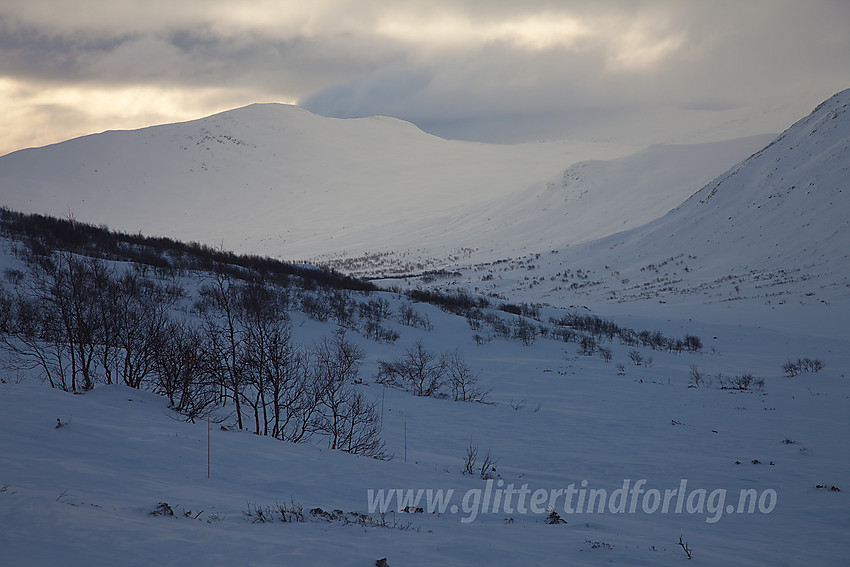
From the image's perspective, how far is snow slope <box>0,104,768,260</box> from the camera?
8969 cm

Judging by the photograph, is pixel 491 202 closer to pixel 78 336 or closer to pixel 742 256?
pixel 742 256

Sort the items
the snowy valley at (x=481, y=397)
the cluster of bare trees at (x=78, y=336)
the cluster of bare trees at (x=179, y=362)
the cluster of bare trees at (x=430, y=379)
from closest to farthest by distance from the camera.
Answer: the snowy valley at (x=481, y=397), the cluster of bare trees at (x=179, y=362), the cluster of bare trees at (x=78, y=336), the cluster of bare trees at (x=430, y=379)

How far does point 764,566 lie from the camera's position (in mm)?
6262

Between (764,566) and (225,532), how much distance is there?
20.2ft

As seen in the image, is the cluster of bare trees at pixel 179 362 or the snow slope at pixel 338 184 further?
the snow slope at pixel 338 184

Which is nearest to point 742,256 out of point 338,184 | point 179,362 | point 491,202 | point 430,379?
point 430,379

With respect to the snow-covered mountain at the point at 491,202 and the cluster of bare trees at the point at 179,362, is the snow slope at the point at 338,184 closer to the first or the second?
the snow-covered mountain at the point at 491,202

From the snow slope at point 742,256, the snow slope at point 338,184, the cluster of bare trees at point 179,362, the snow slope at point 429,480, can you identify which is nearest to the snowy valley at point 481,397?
the snow slope at point 429,480

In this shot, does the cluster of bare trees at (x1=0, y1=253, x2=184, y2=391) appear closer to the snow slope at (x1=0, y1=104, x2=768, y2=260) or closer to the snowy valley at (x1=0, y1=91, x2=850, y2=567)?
the snowy valley at (x1=0, y1=91, x2=850, y2=567)

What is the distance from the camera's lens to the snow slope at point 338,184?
89.7m

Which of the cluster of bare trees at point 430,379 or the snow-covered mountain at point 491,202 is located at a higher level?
the snow-covered mountain at point 491,202

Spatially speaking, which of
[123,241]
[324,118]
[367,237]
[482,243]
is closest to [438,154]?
[324,118]

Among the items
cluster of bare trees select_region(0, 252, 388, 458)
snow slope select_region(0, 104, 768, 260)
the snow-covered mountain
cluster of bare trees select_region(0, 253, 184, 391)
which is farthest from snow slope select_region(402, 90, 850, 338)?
cluster of bare trees select_region(0, 253, 184, 391)

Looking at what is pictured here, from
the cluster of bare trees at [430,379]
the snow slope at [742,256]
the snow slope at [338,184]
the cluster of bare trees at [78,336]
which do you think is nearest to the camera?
the cluster of bare trees at [78,336]
